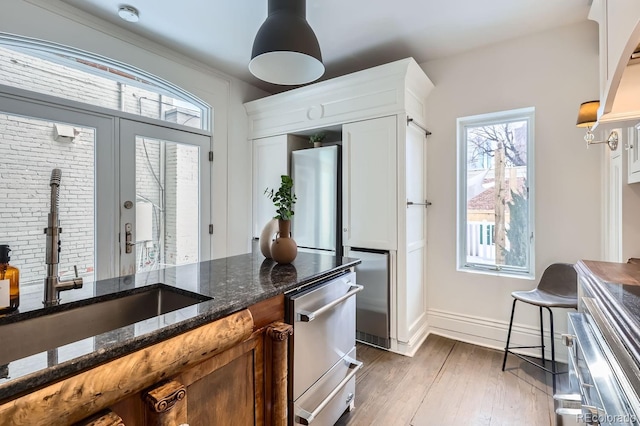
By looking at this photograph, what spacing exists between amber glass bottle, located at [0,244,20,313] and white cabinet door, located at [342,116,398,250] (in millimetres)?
2362

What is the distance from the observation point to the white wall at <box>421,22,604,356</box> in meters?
2.49

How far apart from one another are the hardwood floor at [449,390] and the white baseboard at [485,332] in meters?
0.13

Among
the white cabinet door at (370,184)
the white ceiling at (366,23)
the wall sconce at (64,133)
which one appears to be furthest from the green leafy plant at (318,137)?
the wall sconce at (64,133)

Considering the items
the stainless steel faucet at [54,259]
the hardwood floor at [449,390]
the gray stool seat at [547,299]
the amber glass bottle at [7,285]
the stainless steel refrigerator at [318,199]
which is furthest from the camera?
the stainless steel refrigerator at [318,199]

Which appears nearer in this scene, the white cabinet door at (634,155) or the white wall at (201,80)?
the white cabinet door at (634,155)

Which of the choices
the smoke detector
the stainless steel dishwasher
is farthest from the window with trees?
the smoke detector

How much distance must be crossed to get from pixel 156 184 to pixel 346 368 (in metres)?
2.41

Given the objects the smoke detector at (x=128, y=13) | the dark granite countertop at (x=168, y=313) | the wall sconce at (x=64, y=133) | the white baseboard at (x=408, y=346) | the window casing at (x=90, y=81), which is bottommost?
the white baseboard at (x=408, y=346)

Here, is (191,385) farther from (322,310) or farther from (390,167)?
(390,167)

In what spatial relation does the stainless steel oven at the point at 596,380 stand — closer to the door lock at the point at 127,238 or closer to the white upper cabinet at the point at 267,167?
the white upper cabinet at the point at 267,167

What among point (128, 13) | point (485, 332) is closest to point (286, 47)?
point (128, 13)

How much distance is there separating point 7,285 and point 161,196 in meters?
2.17

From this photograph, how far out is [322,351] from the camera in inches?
62.2

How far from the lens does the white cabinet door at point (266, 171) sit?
3.48 meters
